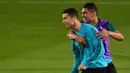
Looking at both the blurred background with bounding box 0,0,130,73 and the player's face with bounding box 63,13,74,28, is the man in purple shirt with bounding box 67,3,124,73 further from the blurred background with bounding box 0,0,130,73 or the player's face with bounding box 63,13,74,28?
the blurred background with bounding box 0,0,130,73

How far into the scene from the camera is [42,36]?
11.5 meters

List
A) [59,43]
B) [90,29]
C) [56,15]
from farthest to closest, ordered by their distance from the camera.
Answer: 1. [56,15]
2. [59,43]
3. [90,29]

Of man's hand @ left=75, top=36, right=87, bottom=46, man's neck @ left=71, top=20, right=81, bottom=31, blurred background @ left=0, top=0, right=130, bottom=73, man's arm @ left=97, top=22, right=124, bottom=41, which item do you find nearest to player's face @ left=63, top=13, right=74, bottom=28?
man's neck @ left=71, top=20, right=81, bottom=31

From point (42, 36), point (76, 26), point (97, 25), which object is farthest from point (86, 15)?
point (42, 36)

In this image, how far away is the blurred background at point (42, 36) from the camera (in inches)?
361

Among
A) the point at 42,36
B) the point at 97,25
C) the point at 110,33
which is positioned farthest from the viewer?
the point at 42,36

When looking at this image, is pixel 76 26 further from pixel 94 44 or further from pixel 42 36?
pixel 42 36

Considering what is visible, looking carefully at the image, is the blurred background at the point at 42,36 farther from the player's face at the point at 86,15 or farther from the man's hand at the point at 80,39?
the man's hand at the point at 80,39

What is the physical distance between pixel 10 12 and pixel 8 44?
12.6ft

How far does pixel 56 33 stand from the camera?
39.1 ft

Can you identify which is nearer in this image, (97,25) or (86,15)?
(86,15)

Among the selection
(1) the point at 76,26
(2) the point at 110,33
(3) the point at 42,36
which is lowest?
(3) the point at 42,36

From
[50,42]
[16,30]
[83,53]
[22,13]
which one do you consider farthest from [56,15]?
[83,53]

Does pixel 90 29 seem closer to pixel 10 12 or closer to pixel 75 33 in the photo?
pixel 75 33
